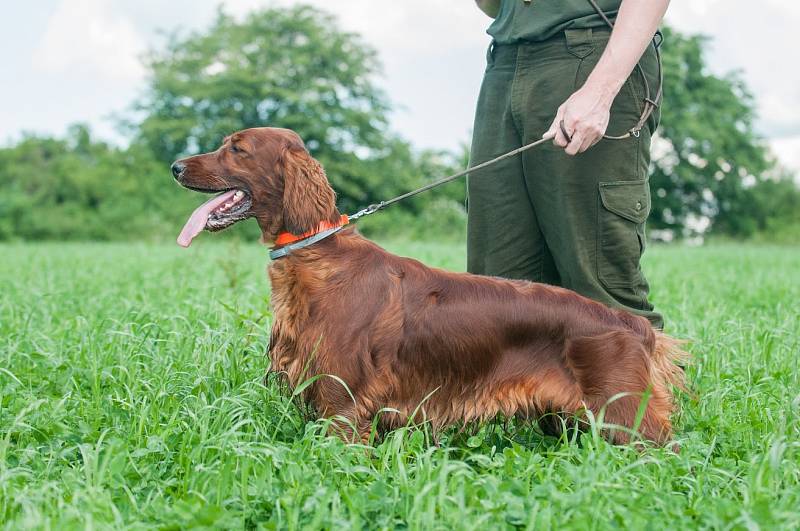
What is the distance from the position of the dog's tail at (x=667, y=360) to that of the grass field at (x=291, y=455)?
0.69 ft

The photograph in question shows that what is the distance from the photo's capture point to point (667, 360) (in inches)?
115

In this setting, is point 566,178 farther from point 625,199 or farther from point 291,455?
point 291,455

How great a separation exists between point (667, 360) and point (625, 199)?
25.1 inches

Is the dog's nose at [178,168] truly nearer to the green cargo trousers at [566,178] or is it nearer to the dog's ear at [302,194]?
the dog's ear at [302,194]

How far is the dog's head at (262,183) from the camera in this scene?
2.83 metres

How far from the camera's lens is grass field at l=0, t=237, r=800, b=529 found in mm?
1983

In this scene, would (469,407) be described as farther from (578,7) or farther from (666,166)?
(666,166)

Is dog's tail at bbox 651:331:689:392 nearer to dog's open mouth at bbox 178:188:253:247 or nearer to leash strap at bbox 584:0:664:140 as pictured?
leash strap at bbox 584:0:664:140

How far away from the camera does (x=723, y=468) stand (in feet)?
8.25

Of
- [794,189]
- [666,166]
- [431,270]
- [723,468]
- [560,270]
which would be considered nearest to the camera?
[723,468]

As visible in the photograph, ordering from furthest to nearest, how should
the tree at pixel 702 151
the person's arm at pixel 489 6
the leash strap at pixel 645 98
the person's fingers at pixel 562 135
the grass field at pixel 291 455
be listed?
the tree at pixel 702 151 < the person's arm at pixel 489 6 < the leash strap at pixel 645 98 < the person's fingers at pixel 562 135 < the grass field at pixel 291 455

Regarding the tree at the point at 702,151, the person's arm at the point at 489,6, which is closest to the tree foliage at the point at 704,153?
the tree at the point at 702,151

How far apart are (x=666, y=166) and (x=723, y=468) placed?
38215 mm

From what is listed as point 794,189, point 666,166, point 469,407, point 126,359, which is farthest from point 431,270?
point 794,189
